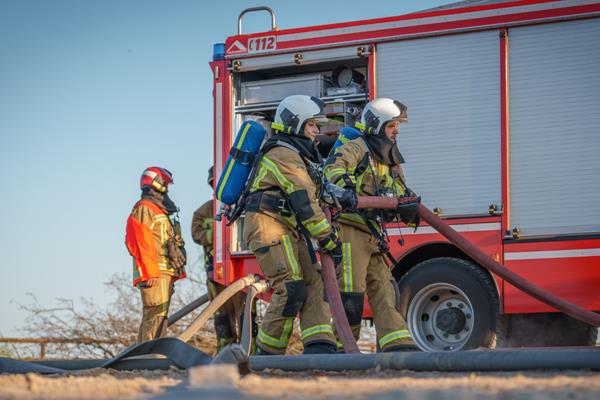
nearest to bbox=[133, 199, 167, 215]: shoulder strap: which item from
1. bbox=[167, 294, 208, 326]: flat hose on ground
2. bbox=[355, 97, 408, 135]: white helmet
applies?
bbox=[167, 294, 208, 326]: flat hose on ground

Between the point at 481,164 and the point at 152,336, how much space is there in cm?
352

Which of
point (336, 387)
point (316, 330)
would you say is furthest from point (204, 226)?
point (336, 387)

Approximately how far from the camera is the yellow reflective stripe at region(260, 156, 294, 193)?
7.29 metres

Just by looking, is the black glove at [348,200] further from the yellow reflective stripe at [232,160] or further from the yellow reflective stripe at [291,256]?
the yellow reflective stripe at [232,160]

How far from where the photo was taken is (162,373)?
5871 mm

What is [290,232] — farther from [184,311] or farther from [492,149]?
[184,311]

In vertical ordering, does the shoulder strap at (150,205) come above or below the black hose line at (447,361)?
above

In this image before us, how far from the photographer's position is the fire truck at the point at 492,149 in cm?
880

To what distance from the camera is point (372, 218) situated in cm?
775

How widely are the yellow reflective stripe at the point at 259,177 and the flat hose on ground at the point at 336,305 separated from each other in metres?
0.62

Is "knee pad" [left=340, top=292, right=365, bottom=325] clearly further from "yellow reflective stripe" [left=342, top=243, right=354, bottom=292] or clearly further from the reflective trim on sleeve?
the reflective trim on sleeve

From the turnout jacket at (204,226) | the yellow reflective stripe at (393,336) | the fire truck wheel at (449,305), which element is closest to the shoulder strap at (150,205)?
the turnout jacket at (204,226)

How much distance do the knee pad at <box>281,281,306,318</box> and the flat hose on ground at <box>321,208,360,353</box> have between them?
17cm

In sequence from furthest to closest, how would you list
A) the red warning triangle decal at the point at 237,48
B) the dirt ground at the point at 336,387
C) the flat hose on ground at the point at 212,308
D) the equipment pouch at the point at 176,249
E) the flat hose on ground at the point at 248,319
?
the equipment pouch at the point at 176,249 → the red warning triangle decal at the point at 237,48 → the flat hose on ground at the point at 212,308 → the flat hose on ground at the point at 248,319 → the dirt ground at the point at 336,387
